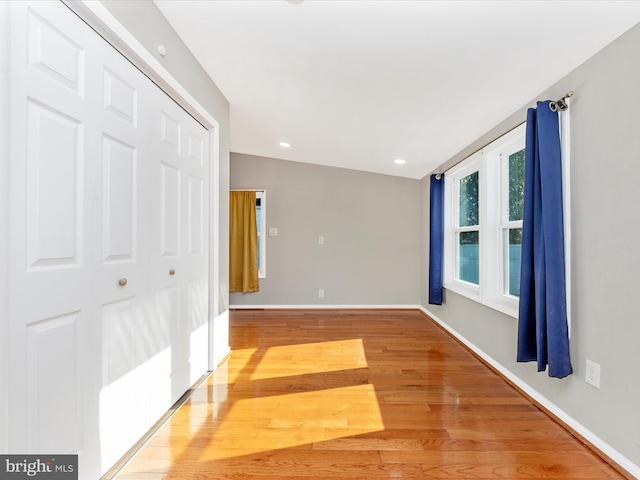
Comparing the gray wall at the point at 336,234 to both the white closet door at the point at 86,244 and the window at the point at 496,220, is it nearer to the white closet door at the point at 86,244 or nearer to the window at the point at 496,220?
the window at the point at 496,220

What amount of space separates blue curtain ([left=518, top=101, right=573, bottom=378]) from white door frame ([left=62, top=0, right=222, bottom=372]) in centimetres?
231

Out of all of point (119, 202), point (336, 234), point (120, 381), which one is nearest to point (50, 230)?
point (119, 202)

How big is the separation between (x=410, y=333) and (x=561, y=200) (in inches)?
97.8

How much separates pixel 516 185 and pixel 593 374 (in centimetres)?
160

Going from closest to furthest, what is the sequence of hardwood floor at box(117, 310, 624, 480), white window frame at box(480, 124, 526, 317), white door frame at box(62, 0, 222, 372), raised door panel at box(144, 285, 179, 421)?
1. white door frame at box(62, 0, 222, 372)
2. hardwood floor at box(117, 310, 624, 480)
3. raised door panel at box(144, 285, 179, 421)
4. white window frame at box(480, 124, 526, 317)

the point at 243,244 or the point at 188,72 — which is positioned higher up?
the point at 188,72

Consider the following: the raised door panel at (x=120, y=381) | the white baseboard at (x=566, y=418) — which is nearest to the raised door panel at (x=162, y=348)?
the raised door panel at (x=120, y=381)

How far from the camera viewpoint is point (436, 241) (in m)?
4.30

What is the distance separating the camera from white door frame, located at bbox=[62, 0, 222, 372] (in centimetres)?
138

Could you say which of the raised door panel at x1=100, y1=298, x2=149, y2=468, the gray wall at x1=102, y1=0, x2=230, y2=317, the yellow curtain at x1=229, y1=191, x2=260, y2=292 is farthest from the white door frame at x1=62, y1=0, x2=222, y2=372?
the yellow curtain at x1=229, y1=191, x2=260, y2=292

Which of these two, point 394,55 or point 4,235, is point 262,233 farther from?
point 4,235

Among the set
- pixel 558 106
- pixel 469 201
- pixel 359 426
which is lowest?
pixel 359 426

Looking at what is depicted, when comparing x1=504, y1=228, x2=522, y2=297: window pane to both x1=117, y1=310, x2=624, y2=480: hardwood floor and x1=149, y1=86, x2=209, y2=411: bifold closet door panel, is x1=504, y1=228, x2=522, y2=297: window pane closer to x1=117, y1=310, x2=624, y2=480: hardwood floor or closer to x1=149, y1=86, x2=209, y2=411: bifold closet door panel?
x1=117, y1=310, x2=624, y2=480: hardwood floor
